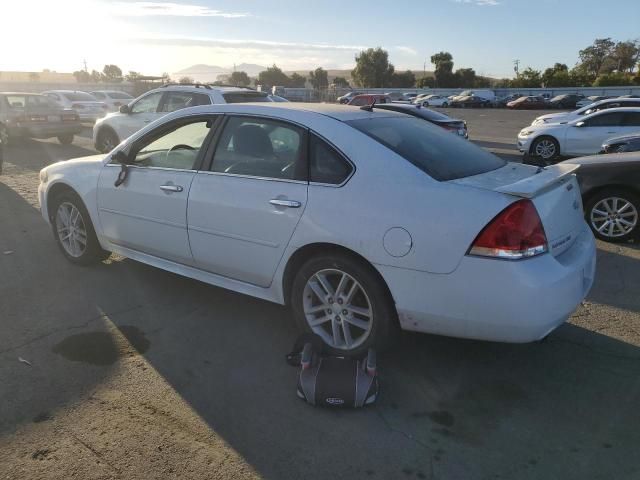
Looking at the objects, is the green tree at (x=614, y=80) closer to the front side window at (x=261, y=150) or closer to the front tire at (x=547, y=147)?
the front tire at (x=547, y=147)

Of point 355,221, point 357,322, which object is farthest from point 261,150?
point 357,322

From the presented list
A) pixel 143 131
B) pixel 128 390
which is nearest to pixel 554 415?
pixel 128 390

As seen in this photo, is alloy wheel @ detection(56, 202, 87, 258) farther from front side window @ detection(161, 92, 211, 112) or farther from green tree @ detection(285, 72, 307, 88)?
green tree @ detection(285, 72, 307, 88)

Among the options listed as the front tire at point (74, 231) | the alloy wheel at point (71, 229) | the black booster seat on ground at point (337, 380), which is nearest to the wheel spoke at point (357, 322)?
the black booster seat on ground at point (337, 380)

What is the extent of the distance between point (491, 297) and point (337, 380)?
964 mm

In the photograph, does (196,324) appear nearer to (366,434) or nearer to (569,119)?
(366,434)

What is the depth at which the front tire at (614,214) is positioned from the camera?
20.5ft

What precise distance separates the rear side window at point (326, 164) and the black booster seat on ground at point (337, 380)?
1034 millimetres

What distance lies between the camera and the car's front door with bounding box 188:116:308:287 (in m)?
3.54

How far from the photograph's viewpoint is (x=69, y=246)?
211 inches

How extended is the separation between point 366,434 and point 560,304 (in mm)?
1279

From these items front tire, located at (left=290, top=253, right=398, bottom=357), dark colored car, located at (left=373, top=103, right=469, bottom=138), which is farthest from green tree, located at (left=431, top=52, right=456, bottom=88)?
front tire, located at (left=290, top=253, right=398, bottom=357)

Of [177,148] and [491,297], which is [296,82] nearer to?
[177,148]

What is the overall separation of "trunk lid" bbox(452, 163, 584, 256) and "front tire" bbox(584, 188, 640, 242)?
9.76 feet
